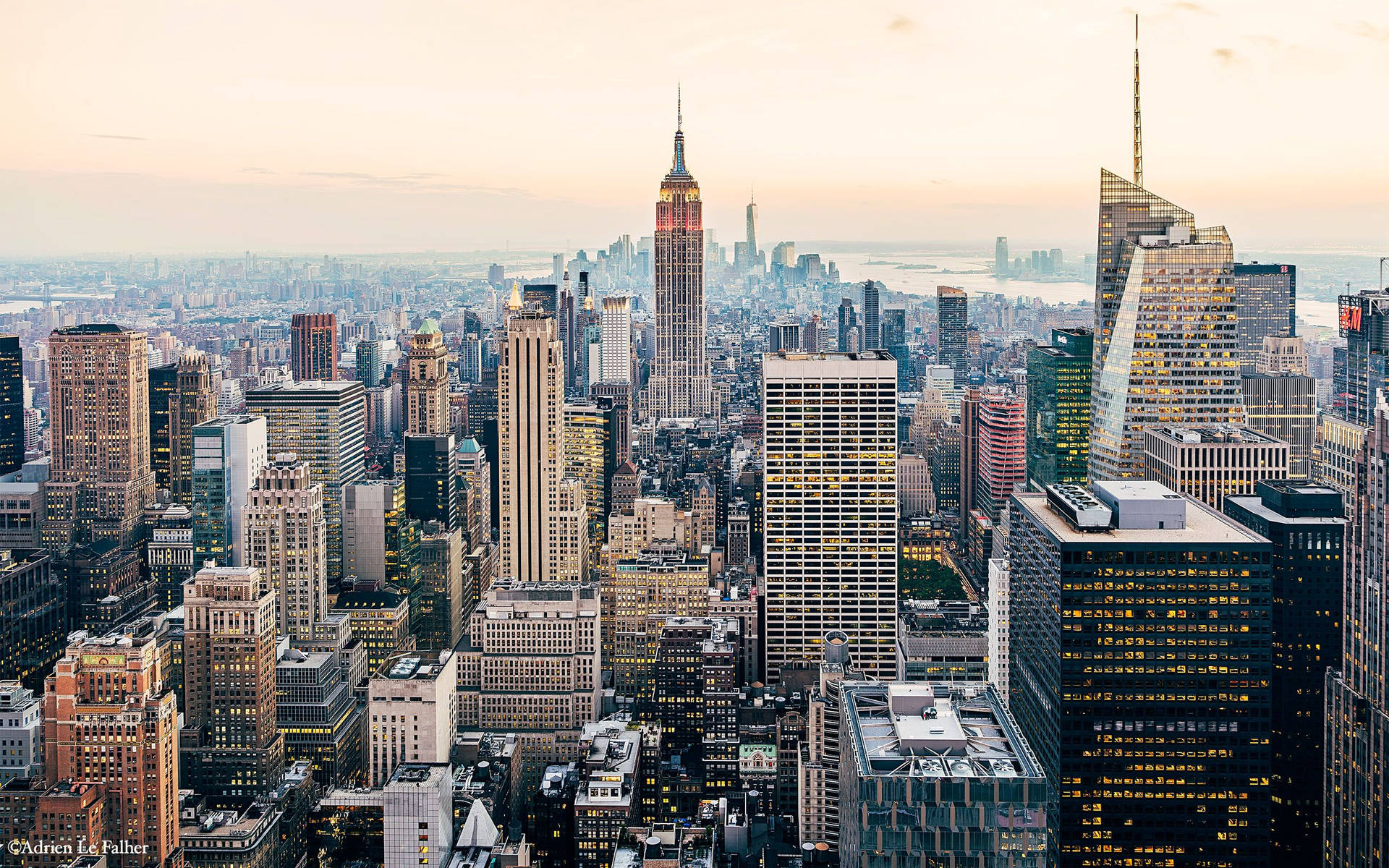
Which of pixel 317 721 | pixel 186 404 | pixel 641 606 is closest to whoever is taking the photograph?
pixel 317 721

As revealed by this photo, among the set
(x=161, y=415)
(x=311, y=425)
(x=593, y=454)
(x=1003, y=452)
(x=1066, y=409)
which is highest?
(x=1066, y=409)

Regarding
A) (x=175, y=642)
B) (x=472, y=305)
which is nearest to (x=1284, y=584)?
(x=175, y=642)

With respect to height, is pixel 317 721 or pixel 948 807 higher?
pixel 948 807

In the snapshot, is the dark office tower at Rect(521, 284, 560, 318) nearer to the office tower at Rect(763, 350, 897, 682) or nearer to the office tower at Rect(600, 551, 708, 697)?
the office tower at Rect(600, 551, 708, 697)

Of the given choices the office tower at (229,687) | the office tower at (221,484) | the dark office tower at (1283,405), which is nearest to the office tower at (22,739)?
the office tower at (229,687)

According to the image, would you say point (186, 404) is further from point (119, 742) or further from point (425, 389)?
point (119, 742)

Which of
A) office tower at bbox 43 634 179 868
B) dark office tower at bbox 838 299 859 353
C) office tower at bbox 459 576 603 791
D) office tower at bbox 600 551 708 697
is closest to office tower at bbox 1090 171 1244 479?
office tower at bbox 600 551 708 697

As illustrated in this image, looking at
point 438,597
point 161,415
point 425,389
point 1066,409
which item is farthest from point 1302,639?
point 161,415
